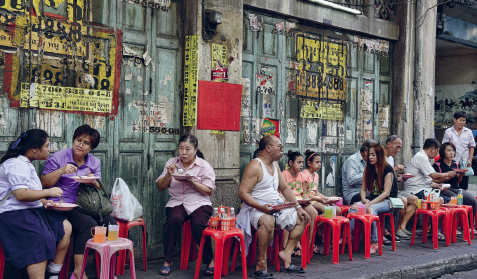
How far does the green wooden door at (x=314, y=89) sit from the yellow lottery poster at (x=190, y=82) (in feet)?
3.35

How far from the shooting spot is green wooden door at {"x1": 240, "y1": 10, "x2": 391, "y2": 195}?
7234 mm

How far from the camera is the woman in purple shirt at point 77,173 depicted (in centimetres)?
467

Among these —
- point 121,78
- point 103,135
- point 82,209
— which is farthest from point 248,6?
point 82,209

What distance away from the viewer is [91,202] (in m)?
4.84

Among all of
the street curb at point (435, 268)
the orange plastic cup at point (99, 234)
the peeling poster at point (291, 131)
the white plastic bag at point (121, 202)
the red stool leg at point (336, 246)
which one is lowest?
the street curb at point (435, 268)

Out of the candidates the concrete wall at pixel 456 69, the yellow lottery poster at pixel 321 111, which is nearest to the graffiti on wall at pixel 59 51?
the yellow lottery poster at pixel 321 111

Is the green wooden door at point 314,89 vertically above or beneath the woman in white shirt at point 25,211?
above

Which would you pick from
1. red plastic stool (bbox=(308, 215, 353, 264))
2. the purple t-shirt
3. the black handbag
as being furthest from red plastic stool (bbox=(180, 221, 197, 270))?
red plastic stool (bbox=(308, 215, 353, 264))

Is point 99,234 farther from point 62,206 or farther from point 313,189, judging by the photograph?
point 313,189

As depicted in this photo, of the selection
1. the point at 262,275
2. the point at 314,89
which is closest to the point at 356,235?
the point at 262,275

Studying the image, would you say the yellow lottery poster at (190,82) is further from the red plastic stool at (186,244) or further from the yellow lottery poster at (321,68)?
the yellow lottery poster at (321,68)

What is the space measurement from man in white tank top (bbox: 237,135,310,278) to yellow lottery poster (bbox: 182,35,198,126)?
3.68ft

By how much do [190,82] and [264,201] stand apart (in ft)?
5.91

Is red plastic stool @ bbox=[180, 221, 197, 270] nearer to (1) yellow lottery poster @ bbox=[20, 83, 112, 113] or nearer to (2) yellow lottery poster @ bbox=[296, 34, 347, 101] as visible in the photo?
(1) yellow lottery poster @ bbox=[20, 83, 112, 113]
